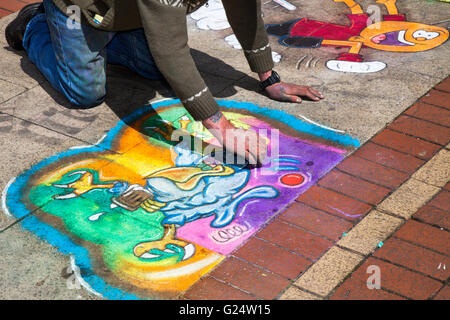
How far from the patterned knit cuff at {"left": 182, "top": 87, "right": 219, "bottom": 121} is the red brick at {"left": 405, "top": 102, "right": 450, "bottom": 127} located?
3.96 ft

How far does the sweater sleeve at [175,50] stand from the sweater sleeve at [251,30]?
66cm

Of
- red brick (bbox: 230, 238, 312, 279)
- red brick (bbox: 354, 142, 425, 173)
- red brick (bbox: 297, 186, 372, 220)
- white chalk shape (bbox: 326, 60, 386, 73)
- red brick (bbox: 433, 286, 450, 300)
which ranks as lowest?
red brick (bbox: 433, 286, 450, 300)

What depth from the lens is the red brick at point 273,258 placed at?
112 inches

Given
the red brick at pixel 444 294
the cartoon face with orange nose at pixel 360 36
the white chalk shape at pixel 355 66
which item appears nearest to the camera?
the red brick at pixel 444 294

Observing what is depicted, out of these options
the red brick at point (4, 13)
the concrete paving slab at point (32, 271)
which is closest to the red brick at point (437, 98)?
the concrete paving slab at point (32, 271)

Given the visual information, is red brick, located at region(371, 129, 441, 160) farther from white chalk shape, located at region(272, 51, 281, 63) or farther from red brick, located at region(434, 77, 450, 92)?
white chalk shape, located at region(272, 51, 281, 63)

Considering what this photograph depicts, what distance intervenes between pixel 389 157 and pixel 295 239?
0.83 m

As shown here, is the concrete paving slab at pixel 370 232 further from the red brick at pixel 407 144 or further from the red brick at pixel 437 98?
the red brick at pixel 437 98

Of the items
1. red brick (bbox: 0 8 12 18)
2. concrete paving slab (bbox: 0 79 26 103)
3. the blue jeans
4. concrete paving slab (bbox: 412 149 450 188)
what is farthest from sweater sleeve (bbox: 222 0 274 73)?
red brick (bbox: 0 8 12 18)

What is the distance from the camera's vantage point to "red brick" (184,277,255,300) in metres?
2.72

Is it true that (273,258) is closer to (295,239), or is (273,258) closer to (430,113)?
(295,239)

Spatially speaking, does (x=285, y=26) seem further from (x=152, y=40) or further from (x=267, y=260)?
(x=267, y=260)

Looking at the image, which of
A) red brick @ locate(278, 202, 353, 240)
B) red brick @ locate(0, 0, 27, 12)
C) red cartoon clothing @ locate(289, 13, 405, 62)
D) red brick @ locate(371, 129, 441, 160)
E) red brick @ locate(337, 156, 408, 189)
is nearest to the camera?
red brick @ locate(278, 202, 353, 240)

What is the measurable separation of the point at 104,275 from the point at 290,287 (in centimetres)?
79
